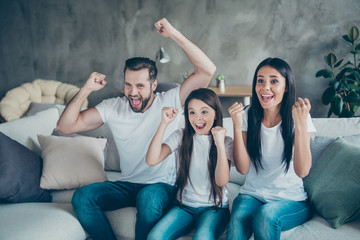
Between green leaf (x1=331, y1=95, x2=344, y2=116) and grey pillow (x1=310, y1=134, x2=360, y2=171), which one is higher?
green leaf (x1=331, y1=95, x2=344, y2=116)

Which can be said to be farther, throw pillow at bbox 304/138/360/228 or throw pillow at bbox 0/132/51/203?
throw pillow at bbox 0/132/51/203

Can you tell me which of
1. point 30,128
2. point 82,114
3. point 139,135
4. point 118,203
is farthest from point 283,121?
point 30,128

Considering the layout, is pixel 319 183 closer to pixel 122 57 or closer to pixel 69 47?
pixel 122 57

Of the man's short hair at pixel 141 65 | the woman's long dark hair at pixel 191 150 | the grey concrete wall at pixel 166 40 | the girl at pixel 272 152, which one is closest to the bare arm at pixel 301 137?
the girl at pixel 272 152

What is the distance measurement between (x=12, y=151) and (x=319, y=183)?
1577 millimetres

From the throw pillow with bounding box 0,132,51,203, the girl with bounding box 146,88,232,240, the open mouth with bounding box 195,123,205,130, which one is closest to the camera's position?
the girl with bounding box 146,88,232,240

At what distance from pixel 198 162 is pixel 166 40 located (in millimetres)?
3306

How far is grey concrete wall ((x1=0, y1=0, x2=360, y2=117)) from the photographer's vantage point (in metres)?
4.07

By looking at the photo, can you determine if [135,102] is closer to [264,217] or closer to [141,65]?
[141,65]

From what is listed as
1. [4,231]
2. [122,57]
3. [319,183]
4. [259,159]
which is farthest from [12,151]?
[122,57]

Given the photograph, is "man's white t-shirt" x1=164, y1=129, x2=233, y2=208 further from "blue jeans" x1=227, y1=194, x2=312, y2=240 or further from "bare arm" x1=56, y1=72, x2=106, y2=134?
"bare arm" x1=56, y1=72, x2=106, y2=134

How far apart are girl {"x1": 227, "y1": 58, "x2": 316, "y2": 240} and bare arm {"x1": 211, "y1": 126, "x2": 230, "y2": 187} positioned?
63 mm

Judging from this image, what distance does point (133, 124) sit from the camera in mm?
1681

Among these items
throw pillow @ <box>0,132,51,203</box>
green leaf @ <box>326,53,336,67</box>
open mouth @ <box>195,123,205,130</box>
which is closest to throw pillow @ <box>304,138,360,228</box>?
open mouth @ <box>195,123,205,130</box>
